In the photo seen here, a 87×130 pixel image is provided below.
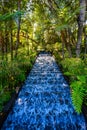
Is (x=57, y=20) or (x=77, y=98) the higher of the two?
(x=57, y=20)

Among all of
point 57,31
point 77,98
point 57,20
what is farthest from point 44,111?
point 57,31

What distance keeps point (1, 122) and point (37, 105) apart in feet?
5.12

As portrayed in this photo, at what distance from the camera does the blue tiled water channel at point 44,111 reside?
15.6 ft

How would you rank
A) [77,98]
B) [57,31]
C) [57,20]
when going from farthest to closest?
[57,31], [57,20], [77,98]

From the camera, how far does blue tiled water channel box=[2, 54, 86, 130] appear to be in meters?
4.76

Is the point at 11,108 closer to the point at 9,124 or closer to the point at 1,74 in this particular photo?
the point at 9,124

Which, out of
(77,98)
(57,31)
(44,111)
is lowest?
(44,111)

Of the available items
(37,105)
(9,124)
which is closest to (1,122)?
(9,124)

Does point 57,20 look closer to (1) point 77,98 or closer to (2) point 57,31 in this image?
(2) point 57,31

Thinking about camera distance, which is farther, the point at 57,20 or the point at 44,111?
the point at 57,20

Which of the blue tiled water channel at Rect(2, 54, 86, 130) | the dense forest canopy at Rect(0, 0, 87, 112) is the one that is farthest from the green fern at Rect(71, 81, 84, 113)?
the blue tiled water channel at Rect(2, 54, 86, 130)

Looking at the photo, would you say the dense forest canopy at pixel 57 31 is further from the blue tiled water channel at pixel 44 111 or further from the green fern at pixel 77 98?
the blue tiled water channel at pixel 44 111

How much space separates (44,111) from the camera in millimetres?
5531

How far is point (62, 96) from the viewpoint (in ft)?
22.1
